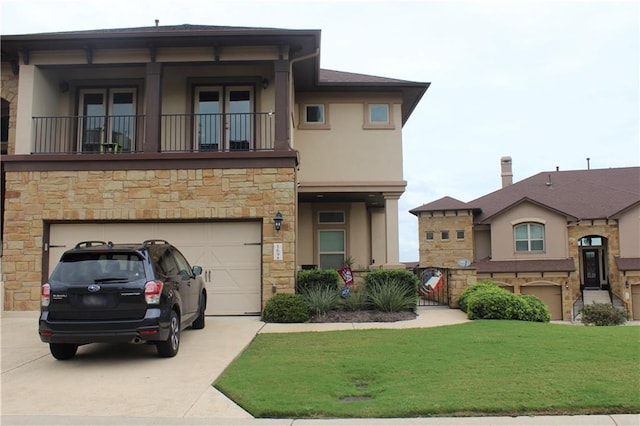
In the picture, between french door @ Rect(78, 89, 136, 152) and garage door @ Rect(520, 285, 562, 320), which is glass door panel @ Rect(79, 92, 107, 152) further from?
garage door @ Rect(520, 285, 562, 320)

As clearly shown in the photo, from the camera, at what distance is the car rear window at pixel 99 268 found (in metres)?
7.65

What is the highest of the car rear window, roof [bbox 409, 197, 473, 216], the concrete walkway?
roof [bbox 409, 197, 473, 216]

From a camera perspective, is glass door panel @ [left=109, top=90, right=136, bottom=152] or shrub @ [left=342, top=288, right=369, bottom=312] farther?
Result: glass door panel @ [left=109, top=90, right=136, bottom=152]

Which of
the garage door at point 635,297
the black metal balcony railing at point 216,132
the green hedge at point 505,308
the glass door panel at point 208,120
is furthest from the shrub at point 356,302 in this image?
the garage door at point 635,297

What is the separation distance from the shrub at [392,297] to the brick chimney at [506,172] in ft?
83.2

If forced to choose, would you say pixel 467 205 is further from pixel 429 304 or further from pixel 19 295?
pixel 19 295

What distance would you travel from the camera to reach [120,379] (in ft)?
22.9

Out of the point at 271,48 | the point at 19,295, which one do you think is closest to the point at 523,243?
the point at 271,48

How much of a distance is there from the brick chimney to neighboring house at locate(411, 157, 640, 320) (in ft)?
13.4

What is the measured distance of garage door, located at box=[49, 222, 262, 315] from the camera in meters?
13.0

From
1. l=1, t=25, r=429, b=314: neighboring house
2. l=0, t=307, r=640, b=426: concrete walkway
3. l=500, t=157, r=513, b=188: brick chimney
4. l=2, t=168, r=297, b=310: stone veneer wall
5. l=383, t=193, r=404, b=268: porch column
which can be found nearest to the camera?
l=0, t=307, r=640, b=426: concrete walkway

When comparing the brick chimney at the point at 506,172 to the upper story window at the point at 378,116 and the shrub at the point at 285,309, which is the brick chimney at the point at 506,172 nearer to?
the upper story window at the point at 378,116

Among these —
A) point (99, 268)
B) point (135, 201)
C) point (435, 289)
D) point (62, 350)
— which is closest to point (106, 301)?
point (99, 268)

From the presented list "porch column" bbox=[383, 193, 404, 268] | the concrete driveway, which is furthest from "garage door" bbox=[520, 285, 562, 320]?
the concrete driveway
